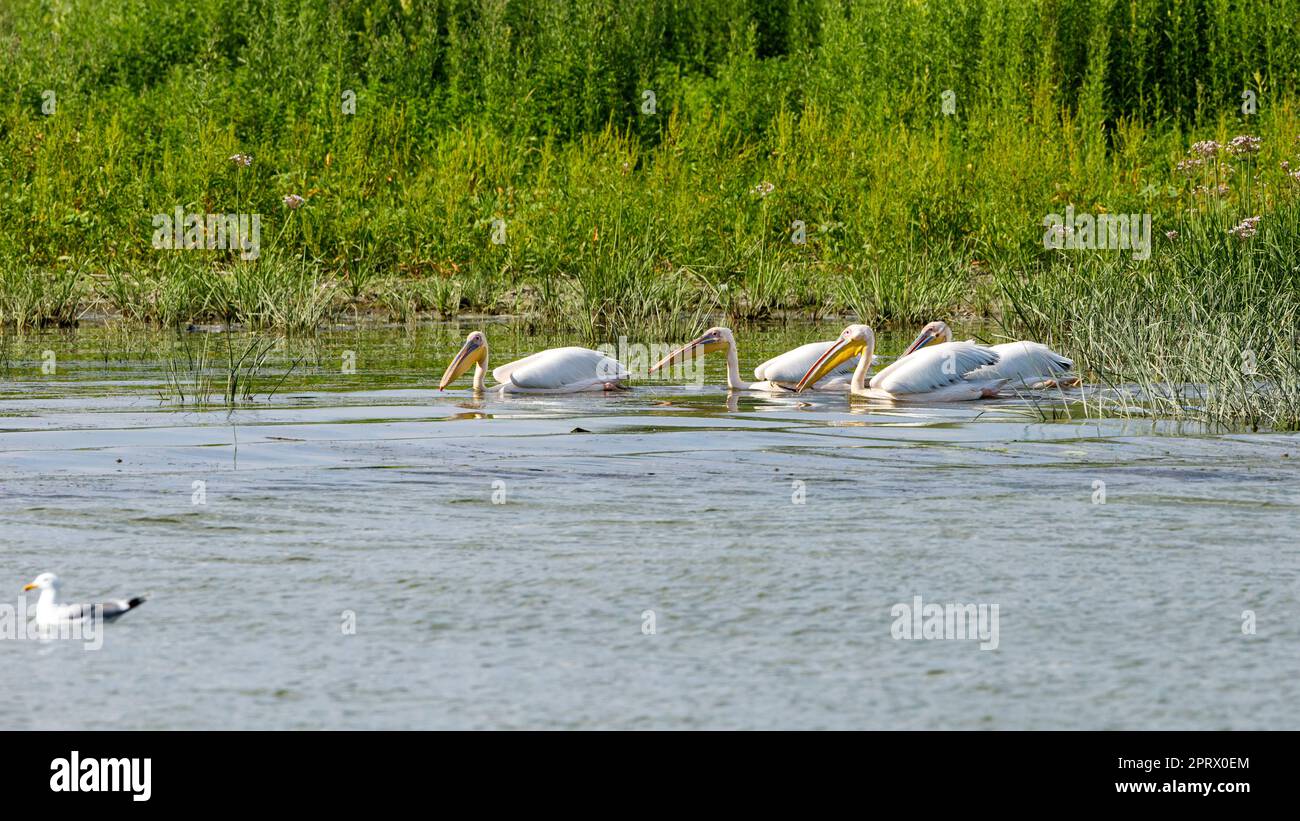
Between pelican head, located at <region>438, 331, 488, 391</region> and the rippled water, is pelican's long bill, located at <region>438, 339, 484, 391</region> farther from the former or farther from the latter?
the rippled water

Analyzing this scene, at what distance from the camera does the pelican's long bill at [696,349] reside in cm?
1151

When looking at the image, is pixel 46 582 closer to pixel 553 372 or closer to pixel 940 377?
pixel 553 372

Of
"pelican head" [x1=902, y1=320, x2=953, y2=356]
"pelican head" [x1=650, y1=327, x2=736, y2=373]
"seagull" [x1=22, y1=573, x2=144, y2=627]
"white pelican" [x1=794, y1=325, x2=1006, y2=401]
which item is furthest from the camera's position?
"pelican head" [x1=902, y1=320, x2=953, y2=356]

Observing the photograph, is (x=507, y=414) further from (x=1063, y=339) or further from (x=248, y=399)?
(x=1063, y=339)

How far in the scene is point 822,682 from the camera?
4.46 metres

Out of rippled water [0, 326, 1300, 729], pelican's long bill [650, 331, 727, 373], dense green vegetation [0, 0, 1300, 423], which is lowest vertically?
rippled water [0, 326, 1300, 729]

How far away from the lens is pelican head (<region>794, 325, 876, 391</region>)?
36.2 ft

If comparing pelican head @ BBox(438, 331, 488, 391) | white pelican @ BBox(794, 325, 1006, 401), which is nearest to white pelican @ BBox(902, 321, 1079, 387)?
white pelican @ BBox(794, 325, 1006, 401)

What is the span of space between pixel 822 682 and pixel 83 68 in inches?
878

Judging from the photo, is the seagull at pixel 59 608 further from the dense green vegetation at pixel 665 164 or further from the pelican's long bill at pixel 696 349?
the pelican's long bill at pixel 696 349

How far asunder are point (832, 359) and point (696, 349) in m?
0.95

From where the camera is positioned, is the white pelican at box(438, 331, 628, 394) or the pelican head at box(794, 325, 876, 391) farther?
the pelican head at box(794, 325, 876, 391)

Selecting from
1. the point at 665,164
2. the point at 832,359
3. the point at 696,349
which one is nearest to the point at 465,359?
the point at 696,349

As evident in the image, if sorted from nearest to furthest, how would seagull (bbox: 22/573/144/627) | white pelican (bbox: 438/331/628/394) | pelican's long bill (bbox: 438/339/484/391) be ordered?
seagull (bbox: 22/573/144/627)
white pelican (bbox: 438/331/628/394)
pelican's long bill (bbox: 438/339/484/391)
